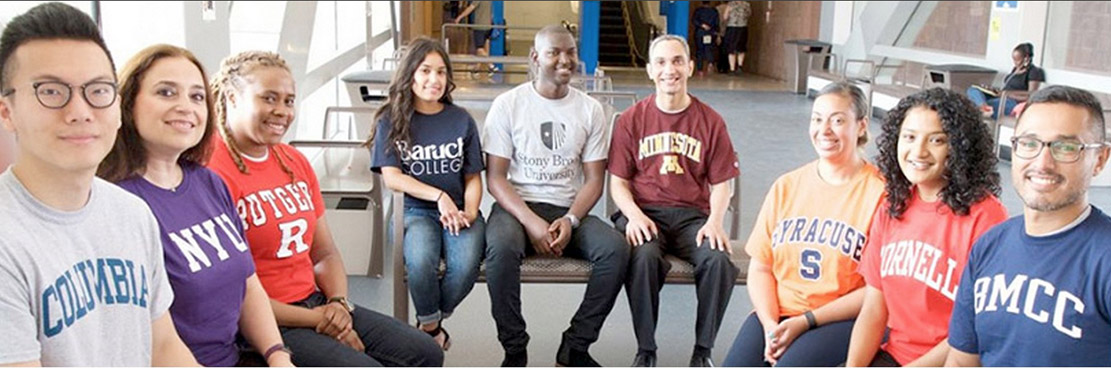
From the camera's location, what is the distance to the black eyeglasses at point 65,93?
1.30 m

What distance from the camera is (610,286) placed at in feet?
9.58

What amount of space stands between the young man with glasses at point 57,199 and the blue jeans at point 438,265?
58.9 inches

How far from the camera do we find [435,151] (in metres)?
3.10

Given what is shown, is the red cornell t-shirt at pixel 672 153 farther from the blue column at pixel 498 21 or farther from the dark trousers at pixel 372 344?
the blue column at pixel 498 21

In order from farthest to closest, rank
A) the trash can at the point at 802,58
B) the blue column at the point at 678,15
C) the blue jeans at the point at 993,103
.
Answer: the blue column at the point at 678,15 → the trash can at the point at 802,58 → the blue jeans at the point at 993,103

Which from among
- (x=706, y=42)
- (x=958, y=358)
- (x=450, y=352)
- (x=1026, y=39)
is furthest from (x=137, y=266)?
(x=706, y=42)

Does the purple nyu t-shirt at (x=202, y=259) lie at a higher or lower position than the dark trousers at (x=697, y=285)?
higher

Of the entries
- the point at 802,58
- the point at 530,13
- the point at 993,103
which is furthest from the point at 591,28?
the point at 993,103

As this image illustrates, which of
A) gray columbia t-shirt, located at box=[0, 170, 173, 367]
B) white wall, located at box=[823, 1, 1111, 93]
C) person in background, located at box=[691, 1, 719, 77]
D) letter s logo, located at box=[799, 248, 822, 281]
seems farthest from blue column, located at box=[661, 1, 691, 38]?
gray columbia t-shirt, located at box=[0, 170, 173, 367]

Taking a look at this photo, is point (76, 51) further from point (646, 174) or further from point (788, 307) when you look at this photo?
point (646, 174)

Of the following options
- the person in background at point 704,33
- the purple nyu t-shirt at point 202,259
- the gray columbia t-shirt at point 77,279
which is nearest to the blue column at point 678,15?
the person in background at point 704,33

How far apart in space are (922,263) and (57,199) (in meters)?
1.69

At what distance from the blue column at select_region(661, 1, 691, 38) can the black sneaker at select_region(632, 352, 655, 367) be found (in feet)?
36.5

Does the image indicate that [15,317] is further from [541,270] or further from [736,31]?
[736,31]
